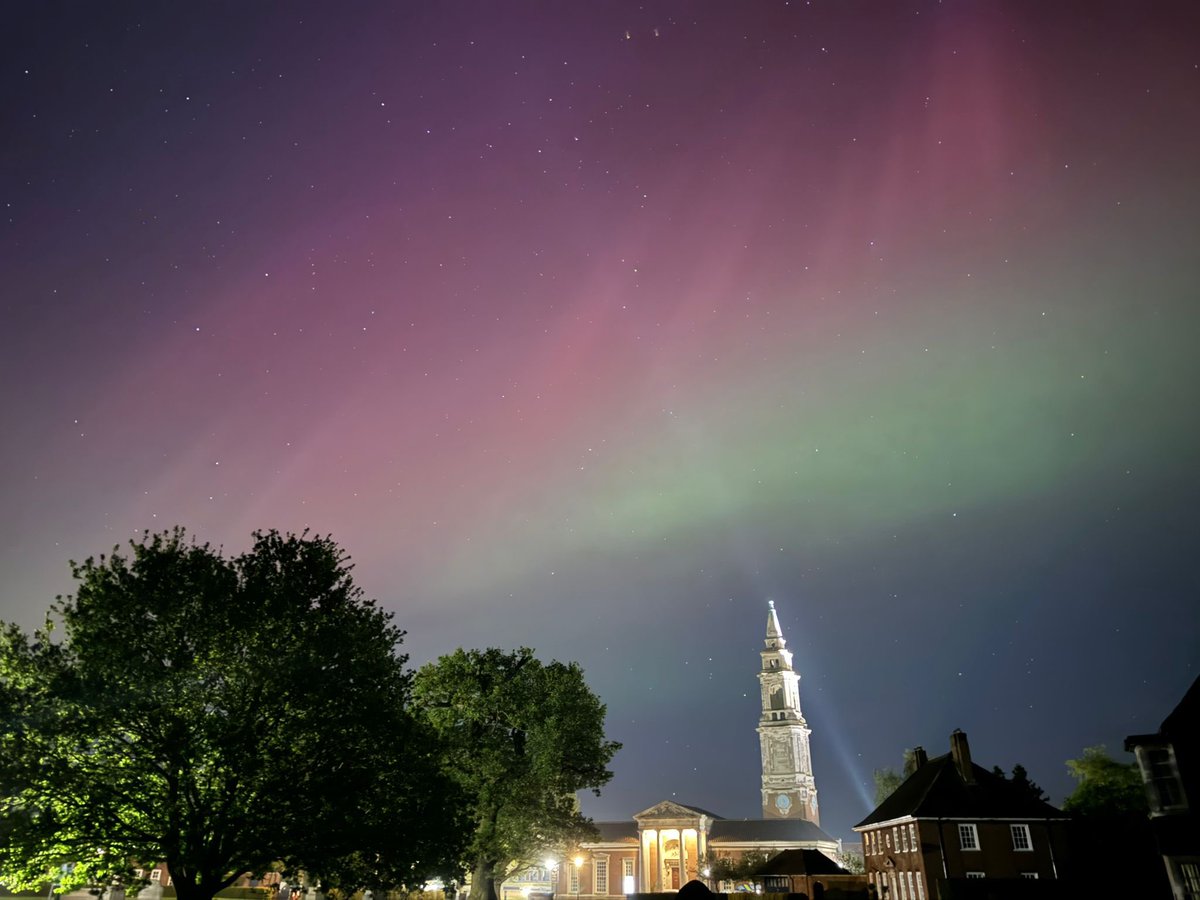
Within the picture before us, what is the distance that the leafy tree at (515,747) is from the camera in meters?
46.0

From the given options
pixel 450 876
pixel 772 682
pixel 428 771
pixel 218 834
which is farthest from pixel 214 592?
pixel 772 682

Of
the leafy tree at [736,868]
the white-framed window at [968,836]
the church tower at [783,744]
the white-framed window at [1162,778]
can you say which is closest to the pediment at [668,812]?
the leafy tree at [736,868]

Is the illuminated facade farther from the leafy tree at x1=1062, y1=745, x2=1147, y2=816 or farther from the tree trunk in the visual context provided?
the tree trunk

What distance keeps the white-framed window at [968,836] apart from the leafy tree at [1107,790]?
34.3ft

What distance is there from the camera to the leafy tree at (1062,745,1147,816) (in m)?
Result: 59.7

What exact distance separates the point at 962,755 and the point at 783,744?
88699 mm

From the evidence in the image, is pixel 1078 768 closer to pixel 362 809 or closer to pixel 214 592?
pixel 362 809

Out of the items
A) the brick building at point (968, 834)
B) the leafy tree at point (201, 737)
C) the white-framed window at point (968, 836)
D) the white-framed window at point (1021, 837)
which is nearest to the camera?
the leafy tree at point (201, 737)

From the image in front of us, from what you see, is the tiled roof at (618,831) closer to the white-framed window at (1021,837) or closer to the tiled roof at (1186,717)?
the white-framed window at (1021,837)

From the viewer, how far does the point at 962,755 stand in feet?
191

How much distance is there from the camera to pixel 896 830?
58.0 meters

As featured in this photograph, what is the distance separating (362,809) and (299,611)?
749 centimetres

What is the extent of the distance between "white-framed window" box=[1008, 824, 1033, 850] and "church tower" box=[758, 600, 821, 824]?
88.6 meters

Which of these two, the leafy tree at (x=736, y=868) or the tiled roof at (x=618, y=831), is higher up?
the tiled roof at (x=618, y=831)
